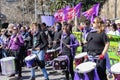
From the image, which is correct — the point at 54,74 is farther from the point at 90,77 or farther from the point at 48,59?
the point at 90,77

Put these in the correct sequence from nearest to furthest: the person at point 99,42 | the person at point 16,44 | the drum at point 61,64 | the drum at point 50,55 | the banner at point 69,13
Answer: the person at point 99,42 < the drum at point 61,64 < the person at point 16,44 < the drum at point 50,55 < the banner at point 69,13

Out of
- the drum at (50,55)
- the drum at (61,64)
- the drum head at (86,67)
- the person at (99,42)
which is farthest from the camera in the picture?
the drum at (50,55)

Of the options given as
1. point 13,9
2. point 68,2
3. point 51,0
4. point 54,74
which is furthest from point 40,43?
point 13,9

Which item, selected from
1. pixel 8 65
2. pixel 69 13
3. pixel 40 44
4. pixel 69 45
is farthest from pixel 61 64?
pixel 69 13

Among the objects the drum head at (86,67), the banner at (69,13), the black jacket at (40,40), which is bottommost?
the drum head at (86,67)

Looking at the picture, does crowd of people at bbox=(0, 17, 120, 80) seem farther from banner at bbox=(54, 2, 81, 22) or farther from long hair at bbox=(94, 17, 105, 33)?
banner at bbox=(54, 2, 81, 22)

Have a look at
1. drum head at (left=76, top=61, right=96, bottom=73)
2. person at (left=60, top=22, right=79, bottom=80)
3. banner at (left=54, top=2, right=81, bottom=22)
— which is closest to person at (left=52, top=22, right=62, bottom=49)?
person at (left=60, top=22, right=79, bottom=80)

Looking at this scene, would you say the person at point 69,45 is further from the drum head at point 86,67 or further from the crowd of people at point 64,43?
the drum head at point 86,67

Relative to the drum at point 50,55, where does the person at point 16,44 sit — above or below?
above

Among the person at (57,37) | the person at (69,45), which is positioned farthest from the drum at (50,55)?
the person at (69,45)

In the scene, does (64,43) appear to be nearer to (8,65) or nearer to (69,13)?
(8,65)

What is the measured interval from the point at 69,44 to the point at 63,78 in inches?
78.0

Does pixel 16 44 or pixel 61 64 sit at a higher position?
pixel 16 44

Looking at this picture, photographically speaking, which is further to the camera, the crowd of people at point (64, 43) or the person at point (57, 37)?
the person at point (57, 37)
